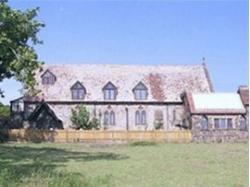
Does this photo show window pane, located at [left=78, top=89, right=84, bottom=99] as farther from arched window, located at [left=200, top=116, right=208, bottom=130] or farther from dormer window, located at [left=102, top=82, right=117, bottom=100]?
arched window, located at [left=200, top=116, right=208, bottom=130]

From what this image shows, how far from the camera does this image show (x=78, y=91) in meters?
77.3

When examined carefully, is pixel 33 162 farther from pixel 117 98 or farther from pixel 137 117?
pixel 137 117

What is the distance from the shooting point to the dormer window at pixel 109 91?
77.4 meters

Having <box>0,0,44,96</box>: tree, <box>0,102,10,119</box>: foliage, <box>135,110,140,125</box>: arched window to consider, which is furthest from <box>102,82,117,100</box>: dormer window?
<box>0,0,44,96</box>: tree

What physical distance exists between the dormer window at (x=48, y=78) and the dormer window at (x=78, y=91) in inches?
119

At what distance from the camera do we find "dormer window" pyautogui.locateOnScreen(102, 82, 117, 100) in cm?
7738

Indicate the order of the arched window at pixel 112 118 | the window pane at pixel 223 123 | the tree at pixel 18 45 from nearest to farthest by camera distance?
the tree at pixel 18 45
the window pane at pixel 223 123
the arched window at pixel 112 118

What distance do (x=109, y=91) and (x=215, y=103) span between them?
14.5m

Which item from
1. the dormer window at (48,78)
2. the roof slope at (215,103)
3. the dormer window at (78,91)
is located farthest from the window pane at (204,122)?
the dormer window at (48,78)

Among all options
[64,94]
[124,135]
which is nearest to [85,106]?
[64,94]

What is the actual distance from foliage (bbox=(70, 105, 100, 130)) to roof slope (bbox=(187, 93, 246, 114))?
12.4 metres

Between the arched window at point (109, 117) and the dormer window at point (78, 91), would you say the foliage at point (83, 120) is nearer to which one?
the arched window at point (109, 117)

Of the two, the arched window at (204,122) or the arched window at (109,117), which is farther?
the arched window at (109,117)

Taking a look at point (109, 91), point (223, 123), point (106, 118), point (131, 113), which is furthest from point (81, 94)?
point (223, 123)
